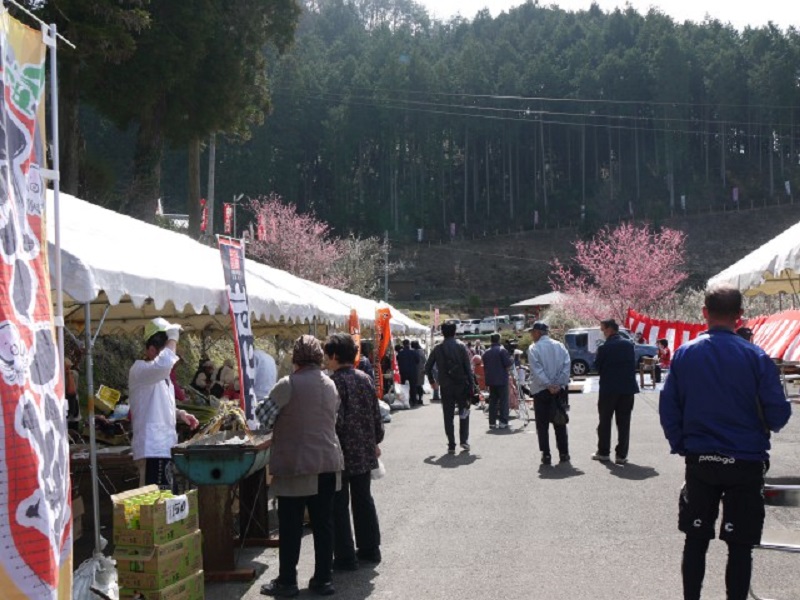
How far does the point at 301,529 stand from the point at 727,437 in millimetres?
2885

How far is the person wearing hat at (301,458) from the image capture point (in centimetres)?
600

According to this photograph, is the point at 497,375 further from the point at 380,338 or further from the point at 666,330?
the point at 666,330

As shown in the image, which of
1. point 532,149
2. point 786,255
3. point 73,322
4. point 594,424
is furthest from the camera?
point 532,149

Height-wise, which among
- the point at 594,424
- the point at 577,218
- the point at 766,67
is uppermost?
the point at 766,67

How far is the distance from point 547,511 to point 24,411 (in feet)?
20.1

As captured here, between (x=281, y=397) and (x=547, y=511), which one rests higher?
(x=281, y=397)

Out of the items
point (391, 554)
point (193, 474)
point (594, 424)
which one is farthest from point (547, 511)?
point (594, 424)

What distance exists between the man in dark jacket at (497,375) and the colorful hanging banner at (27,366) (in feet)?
41.7

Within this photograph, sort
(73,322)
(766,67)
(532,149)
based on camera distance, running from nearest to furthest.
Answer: (73,322), (766,67), (532,149)

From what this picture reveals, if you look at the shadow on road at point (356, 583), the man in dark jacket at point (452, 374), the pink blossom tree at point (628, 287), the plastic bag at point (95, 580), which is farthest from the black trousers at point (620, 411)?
the pink blossom tree at point (628, 287)

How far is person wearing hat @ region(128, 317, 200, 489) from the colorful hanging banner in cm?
340

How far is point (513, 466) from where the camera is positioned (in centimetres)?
1163

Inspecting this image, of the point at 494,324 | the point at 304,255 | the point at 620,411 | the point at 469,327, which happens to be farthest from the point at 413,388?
the point at 494,324

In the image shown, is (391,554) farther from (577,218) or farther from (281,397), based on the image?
(577,218)
